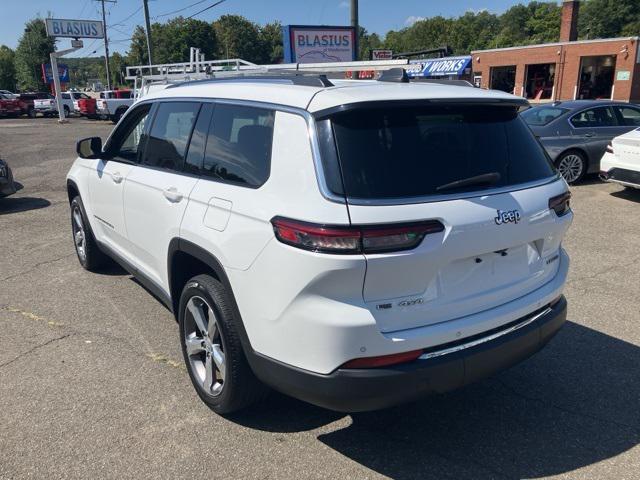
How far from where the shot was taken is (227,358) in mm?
2873

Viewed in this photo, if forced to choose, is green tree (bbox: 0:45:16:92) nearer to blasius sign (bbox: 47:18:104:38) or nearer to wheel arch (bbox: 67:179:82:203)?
blasius sign (bbox: 47:18:104:38)

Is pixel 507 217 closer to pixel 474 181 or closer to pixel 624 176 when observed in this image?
pixel 474 181

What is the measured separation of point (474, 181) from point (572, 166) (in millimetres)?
A: 8577

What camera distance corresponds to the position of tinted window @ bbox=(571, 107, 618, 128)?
10109 millimetres

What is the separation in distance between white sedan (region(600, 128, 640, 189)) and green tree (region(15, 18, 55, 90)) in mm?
68730

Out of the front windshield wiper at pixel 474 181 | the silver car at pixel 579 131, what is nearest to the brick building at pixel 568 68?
the silver car at pixel 579 131

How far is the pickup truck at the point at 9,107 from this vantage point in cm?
3847

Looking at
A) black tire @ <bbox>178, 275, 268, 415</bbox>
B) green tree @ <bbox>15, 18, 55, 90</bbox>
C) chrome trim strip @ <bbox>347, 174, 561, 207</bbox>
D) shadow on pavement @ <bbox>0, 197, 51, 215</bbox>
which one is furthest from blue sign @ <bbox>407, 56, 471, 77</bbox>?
green tree @ <bbox>15, 18, 55, 90</bbox>

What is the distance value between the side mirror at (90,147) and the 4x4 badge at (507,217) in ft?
11.7

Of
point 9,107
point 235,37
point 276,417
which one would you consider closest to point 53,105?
point 9,107

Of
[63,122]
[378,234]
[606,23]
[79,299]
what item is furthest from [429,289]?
[606,23]

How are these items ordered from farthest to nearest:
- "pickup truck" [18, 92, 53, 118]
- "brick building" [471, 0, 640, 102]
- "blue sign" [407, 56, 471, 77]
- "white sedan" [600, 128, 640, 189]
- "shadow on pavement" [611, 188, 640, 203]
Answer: "pickup truck" [18, 92, 53, 118], "brick building" [471, 0, 640, 102], "blue sign" [407, 56, 471, 77], "shadow on pavement" [611, 188, 640, 203], "white sedan" [600, 128, 640, 189]

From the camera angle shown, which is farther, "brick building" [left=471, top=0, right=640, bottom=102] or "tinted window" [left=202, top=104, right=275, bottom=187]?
"brick building" [left=471, top=0, right=640, bottom=102]

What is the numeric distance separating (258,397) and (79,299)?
275 cm
